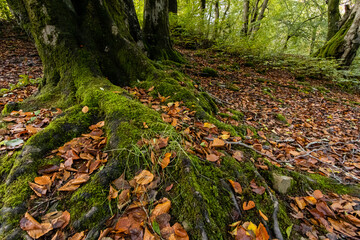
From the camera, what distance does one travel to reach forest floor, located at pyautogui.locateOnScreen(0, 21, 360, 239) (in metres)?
1.71

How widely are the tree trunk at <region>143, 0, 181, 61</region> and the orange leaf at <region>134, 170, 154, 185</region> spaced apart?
4.94 meters

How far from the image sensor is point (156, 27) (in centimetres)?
580

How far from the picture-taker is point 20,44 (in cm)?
806

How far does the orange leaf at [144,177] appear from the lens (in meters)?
1.36

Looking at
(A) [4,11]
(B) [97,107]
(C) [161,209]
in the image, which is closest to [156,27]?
(B) [97,107]

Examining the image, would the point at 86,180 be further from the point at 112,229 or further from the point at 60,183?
the point at 112,229

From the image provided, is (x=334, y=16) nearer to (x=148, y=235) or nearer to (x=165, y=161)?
(x=165, y=161)

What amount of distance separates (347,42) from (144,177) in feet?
44.8

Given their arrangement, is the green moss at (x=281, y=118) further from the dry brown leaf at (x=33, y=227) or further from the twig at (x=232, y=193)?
the dry brown leaf at (x=33, y=227)

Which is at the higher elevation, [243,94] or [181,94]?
[181,94]

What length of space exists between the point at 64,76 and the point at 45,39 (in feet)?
2.48

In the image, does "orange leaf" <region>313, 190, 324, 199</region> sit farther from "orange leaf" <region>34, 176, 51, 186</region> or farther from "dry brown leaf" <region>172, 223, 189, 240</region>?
"orange leaf" <region>34, 176, 51, 186</region>

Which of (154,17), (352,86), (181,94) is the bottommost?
(352,86)

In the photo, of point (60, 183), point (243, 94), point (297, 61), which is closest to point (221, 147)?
point (60, 183)
